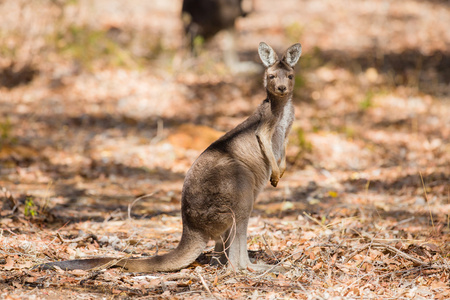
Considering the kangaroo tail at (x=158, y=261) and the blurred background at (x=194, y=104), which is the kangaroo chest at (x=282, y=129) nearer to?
the kangaroo tail at (x=158, y=261)

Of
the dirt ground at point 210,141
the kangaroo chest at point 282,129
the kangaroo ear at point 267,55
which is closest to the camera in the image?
the dirt ground at point 210,141

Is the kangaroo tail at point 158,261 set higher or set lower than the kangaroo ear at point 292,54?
lower

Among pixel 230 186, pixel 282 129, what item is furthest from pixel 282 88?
pixel 230 186

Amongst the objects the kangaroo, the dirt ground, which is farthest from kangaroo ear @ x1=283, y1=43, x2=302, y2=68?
the dirt ground

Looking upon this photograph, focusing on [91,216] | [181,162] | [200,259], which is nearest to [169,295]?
[200,259]

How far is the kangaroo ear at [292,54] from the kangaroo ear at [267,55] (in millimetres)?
93

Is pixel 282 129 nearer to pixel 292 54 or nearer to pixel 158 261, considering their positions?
pixel 292 54

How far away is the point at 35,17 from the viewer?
10.8 m

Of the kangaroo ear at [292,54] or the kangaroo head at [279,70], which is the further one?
the kangaroo ear at [292,54]

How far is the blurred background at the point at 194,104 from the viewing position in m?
7.18

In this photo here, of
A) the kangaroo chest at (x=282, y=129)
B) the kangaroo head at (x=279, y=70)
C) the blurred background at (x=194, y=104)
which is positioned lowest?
the blurred background at (x=194, y=104)

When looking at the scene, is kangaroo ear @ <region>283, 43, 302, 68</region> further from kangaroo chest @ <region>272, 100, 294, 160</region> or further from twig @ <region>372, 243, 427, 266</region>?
twig @ <region>372, 243, 427, 266</region>

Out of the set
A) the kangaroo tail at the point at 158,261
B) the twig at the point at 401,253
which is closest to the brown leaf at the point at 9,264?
the kangaroo tail at the point at 158,261

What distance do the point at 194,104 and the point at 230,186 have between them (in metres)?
6.92
